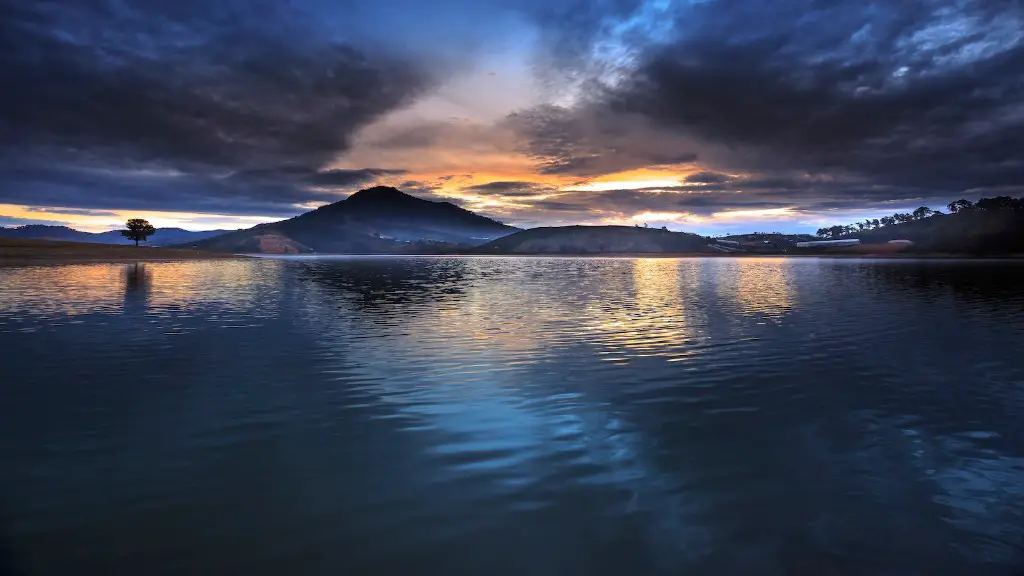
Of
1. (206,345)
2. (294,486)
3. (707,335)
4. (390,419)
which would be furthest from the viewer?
(707,335)

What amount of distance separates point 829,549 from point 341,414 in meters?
15.7

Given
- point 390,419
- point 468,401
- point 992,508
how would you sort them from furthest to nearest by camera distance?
1. point 468,401
2. point 390,419
3. point 992,508

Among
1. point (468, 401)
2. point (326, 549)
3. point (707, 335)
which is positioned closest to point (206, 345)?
point (468, 401)

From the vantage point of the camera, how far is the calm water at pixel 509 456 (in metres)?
10.5

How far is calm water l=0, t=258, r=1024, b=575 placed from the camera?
10531mm

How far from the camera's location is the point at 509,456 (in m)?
15.4

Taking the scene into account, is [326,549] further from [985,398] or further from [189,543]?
[985,398]

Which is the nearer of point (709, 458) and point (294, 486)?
point (294, 486)

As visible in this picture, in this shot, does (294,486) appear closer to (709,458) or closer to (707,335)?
(709,458)

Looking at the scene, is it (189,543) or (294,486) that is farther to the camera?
(294,486)

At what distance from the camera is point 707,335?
38.7m

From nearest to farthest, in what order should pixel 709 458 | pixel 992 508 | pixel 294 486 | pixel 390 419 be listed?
pixel 992 508
pixel 294 486
pixel 709 458
pixel 390 419

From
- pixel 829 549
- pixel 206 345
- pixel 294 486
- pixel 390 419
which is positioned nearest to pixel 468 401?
pixel 390 419

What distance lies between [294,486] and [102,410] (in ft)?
38.8
